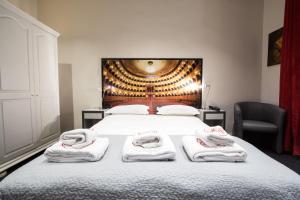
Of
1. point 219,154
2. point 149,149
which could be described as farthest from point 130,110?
point 219,154

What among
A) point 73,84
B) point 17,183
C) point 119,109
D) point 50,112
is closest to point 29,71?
point 50,112

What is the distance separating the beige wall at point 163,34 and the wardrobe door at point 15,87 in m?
1.05

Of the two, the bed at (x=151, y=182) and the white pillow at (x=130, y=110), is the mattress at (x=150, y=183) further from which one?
the white pillow at (x=130, y=110)

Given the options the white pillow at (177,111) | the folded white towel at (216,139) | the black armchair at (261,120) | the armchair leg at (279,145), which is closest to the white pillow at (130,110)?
the white pillow at (177,111)

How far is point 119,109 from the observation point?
295cm

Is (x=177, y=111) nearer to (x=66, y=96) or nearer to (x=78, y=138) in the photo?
(x=78, y=138)

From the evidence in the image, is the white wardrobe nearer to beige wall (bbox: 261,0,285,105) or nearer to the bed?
the bed

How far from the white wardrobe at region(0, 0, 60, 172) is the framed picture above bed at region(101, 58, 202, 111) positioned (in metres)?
0.95

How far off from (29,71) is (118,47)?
153 cm

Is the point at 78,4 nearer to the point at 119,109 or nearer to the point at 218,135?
the point at 119,109

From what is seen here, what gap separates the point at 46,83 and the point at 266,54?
388 cm

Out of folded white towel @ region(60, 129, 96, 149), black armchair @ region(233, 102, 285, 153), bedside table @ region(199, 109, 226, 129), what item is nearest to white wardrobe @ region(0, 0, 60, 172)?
folded white towel @ region(60, 129, 96, 149)

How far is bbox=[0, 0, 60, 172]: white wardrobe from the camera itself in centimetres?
198

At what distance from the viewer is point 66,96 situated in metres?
3.38
